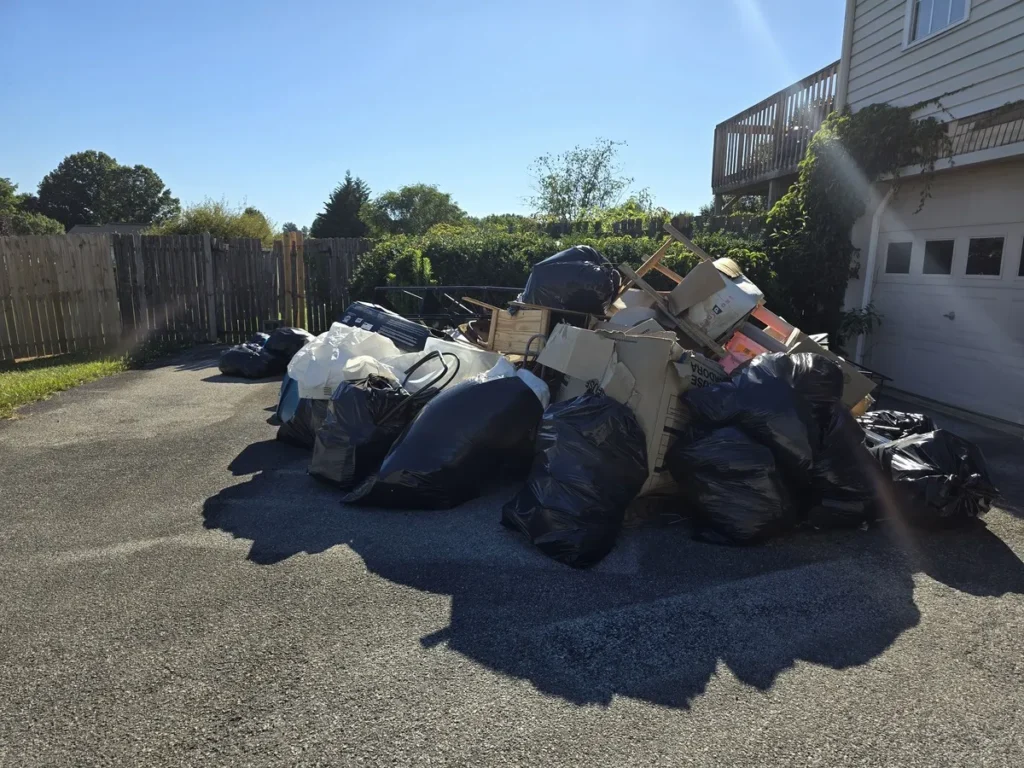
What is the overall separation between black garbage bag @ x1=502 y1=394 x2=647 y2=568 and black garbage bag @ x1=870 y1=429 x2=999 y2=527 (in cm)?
132

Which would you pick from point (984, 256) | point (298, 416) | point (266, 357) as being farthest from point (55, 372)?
point (984, 256)

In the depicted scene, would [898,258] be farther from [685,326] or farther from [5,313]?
[5,313]

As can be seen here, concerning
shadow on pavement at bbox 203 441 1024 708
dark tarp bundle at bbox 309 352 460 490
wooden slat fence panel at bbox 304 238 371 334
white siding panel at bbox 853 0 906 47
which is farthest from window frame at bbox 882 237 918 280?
wooden slat fence panel at bbox 304 238 371 334

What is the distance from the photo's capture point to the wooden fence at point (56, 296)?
8641mm

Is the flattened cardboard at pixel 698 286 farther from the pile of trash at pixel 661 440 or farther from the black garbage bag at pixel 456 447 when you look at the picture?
the black garbage bag at pixel 456 447

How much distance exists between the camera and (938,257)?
644cm

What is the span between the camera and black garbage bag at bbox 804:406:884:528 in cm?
324

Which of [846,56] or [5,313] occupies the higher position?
[846,56]

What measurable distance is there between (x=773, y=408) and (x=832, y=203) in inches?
203

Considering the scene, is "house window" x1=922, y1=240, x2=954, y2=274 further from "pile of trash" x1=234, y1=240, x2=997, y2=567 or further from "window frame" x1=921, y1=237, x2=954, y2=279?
"pile of trash" x1=234, y1=240, x2=997, y2=567

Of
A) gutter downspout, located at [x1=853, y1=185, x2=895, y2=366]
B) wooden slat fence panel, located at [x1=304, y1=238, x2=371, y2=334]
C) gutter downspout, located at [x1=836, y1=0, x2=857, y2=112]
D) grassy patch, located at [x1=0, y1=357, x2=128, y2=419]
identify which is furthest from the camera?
wooden slat fence panel, located at [x1=304, y1=238, x2=371, y2=334]

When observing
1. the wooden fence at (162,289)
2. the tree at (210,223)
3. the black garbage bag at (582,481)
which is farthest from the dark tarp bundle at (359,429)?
the tree at (210,223)

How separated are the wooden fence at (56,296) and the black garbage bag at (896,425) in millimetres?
9829

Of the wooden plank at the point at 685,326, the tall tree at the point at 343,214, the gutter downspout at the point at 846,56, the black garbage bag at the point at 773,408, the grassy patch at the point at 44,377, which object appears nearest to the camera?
the black garbage bag at the point at 773,408
